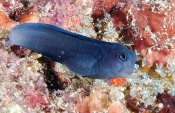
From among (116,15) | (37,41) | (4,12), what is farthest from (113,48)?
(4,12)

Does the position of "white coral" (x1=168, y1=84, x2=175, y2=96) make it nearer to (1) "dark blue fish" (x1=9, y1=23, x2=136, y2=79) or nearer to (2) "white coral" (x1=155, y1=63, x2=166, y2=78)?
(2) "white coral" (x1=155, y1=63, x2=166, y2=78)

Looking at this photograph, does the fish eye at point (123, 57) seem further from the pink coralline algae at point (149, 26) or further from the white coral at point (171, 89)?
the white coral at point (171, 89)

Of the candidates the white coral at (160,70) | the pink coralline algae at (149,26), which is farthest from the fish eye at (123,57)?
the white coral at (160,70)

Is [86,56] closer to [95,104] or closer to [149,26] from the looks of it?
[95,104]

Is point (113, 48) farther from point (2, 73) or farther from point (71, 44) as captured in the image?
point (2, 73)

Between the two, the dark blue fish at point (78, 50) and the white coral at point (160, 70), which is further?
the white coral at point (160, 70)

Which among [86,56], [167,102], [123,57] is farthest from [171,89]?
[86,56]

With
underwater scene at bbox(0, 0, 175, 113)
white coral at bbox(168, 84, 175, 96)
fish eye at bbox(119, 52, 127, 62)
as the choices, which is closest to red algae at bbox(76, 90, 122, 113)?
underwater scene at bbox(0, 0, 175, 113)
